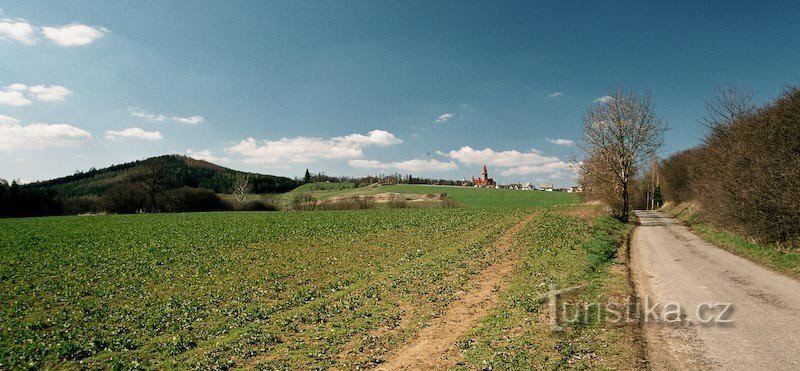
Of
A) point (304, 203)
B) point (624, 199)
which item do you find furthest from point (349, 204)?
point (624, 199)

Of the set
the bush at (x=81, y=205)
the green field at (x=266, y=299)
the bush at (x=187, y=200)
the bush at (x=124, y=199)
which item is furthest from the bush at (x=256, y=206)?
the green field at (x=266, y=299)

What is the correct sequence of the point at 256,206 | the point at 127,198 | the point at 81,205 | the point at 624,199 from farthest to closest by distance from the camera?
the point at 256,206, the point at 81,205, the point at 127,198, the point at 624,199

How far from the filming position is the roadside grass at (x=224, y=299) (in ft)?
33.2

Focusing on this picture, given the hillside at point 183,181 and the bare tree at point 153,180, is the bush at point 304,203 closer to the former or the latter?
the bare tree at point 153,180

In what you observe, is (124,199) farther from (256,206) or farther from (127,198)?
(256,206)

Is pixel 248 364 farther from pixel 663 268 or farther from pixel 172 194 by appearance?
pixel 172 194

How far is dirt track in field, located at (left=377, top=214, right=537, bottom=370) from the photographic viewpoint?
28.1 feet

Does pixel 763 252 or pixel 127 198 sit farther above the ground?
pixel 127 198

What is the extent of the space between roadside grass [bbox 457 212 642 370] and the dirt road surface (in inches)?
25.2

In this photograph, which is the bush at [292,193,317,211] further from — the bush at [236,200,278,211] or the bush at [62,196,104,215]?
the bush at [62,196,104,215]

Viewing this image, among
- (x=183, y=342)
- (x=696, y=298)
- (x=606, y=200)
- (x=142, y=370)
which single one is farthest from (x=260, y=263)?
(x=606, y=200)

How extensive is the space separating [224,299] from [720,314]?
54.5ft

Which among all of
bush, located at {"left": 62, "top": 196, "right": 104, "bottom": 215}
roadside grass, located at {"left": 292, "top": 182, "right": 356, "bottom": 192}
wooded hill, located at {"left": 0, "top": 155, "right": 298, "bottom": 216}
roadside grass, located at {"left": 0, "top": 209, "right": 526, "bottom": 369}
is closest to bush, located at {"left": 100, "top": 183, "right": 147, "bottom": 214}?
wooded hill, located at {"left": 0, "top": 155, "right": 298, "bottom": 216}

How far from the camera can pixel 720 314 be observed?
10312 mm
